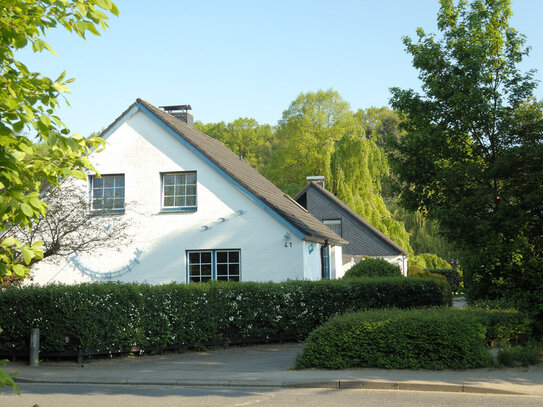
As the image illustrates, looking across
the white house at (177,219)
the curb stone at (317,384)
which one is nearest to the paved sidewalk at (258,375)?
the curb stone at (317,384)

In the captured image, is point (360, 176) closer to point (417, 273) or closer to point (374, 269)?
point (417, 273)

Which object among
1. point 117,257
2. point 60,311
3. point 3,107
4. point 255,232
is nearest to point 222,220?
point 255,232

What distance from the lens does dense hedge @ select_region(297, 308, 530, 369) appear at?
36.2 feet

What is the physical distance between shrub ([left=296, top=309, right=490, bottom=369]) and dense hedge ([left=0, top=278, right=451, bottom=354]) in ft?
12.7

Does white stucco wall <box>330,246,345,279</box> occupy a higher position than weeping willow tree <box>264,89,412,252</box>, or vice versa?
weeping willow tree <box>264,89,412,252</box>

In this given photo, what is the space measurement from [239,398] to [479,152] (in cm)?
938

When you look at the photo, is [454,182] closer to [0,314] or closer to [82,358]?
[82,358]

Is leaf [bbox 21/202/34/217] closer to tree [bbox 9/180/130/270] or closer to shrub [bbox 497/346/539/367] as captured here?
shrub [bbox 497/346/539/367]

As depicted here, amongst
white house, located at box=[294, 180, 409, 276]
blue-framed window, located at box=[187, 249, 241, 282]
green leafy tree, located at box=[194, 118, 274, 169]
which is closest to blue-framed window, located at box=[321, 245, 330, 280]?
blue-framed window, located at box=[187, 249, 241, 282]

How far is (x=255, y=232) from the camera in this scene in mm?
19125

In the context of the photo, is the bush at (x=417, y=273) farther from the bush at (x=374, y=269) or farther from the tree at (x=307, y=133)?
the tree at (x=307, y=133)

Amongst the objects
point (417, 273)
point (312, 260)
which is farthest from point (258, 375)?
point (417, 273)

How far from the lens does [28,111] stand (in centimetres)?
402

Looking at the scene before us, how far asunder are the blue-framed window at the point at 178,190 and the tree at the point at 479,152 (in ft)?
23.5
